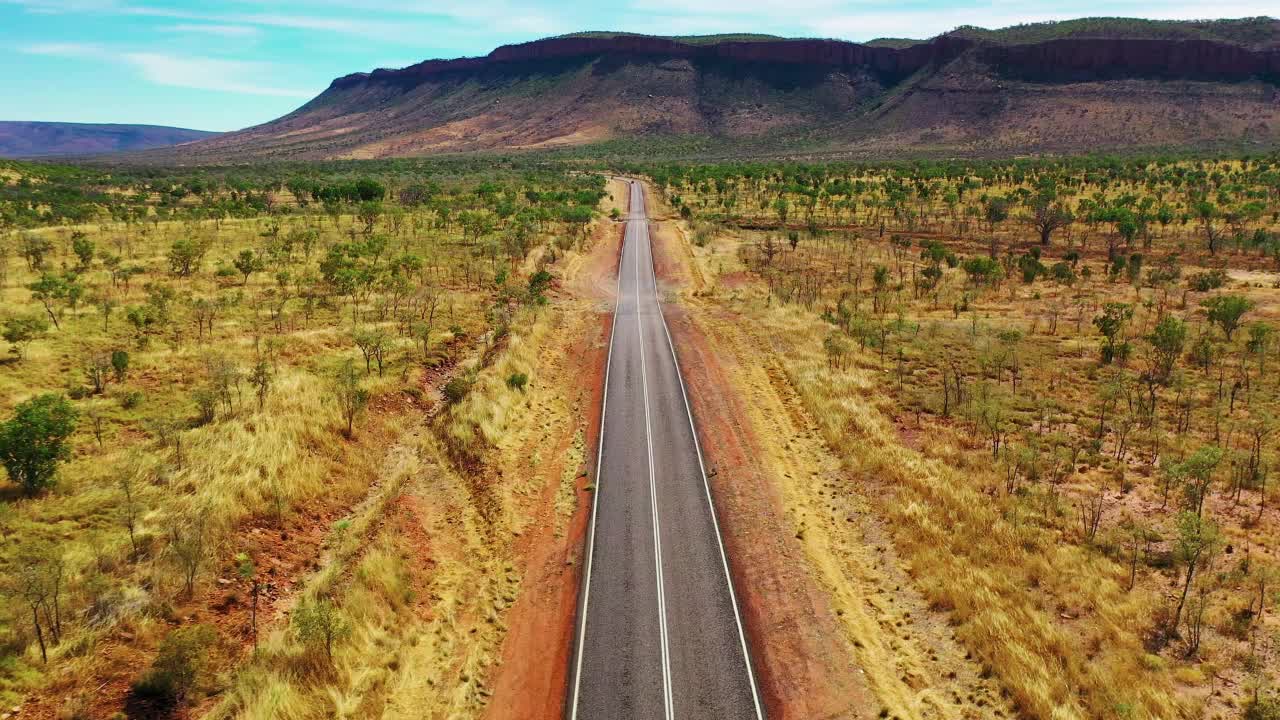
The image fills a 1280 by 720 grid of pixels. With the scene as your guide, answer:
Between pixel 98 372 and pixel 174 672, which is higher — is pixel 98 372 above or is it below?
above

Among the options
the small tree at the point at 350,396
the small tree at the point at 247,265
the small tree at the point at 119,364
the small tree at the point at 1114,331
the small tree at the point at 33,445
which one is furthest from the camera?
the small tree at the point at 247,265

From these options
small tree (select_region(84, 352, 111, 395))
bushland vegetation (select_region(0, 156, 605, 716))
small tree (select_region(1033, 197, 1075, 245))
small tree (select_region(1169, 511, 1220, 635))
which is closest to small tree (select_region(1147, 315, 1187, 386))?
small tree (select_region(1169, 511, 1220, 635))

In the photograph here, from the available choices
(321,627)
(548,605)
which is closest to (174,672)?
(321,627)

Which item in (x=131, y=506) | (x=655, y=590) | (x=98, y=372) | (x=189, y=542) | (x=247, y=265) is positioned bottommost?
(x=655, y=590)

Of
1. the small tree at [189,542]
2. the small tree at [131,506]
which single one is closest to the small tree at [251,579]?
the small tree at [189,542]

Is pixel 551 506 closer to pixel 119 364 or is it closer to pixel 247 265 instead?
pixel 119 364

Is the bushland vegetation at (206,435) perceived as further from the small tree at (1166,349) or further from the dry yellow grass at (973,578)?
the small tree at (1166,349)

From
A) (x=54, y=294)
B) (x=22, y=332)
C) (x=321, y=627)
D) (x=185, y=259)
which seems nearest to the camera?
(x=321, y=627)
